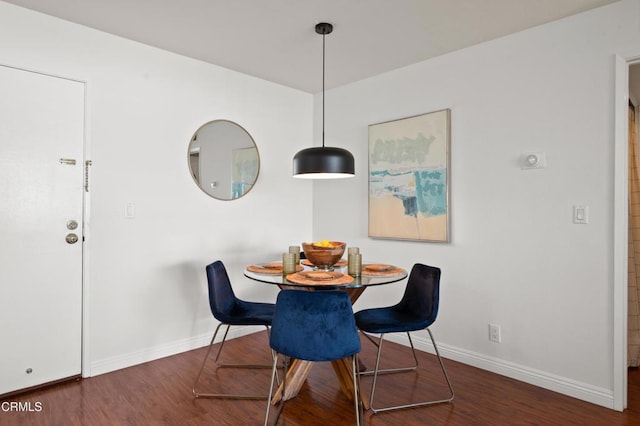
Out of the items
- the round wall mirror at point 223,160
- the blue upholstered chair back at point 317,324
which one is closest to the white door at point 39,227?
the round wall mirror at point 223,160

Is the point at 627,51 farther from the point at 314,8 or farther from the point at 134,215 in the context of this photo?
the point at 134,215

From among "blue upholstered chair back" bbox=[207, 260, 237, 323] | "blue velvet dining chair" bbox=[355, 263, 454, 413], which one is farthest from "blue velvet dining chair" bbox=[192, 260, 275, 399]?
"blue velvet dining chair" bbox=[355, 263, 454, 413]

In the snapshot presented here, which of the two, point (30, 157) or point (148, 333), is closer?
point (30, 157)

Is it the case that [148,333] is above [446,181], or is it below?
below

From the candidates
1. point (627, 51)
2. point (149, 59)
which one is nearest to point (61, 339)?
point (149, 59)

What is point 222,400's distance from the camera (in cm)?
245

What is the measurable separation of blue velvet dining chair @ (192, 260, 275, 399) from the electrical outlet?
162 cm

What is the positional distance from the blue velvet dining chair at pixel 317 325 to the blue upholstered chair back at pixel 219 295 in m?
0.67

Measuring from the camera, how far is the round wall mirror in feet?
11.2

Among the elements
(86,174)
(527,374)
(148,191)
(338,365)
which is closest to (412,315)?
(338,365)

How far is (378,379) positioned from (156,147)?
2.42 meters

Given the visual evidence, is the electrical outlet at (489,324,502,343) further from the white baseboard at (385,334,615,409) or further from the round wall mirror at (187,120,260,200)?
the round wall mirror at (187,120,260,200)

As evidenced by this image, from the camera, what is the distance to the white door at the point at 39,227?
2.48m

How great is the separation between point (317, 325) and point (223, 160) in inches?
81.9
